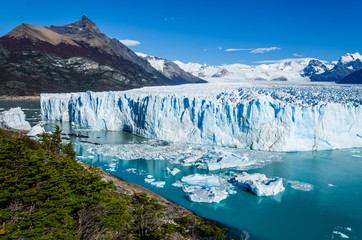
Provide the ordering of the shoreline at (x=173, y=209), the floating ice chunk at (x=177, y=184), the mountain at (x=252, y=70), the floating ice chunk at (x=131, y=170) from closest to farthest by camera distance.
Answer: the shoreline at (x=173, y=209), the floating ice chunk at (x=177, y=184), the floating ice chunk at (x=131, y=170), the mountain at (x=252, y=70)

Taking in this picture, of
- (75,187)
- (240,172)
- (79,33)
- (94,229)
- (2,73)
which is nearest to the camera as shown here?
(94,229)

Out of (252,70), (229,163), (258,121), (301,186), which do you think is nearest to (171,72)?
(252,70)

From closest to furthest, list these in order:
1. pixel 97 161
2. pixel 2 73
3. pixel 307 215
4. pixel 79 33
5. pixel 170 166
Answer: pixel 307 215 < pixel 170 166 < pixel 97 161 < pixel 2 73 < pixel 79 33

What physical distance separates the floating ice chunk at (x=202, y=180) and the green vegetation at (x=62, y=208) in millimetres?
3888

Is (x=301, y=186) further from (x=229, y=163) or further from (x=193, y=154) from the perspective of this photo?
(x=193, y=154)

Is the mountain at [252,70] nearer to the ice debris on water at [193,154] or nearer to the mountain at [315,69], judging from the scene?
the mountain at [315,69]

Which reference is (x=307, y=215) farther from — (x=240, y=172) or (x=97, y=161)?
(x=97, y=161)

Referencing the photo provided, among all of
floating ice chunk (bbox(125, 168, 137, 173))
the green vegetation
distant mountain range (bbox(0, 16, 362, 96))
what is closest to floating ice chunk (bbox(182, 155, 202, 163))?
floating ice chunk (bbox(125, 168, 137, 173))

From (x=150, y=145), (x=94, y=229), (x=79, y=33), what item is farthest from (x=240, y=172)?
(x=79, y=33)

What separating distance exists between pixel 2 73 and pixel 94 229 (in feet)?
227

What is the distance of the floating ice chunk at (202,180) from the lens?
435 inches

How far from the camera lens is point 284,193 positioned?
417 inches

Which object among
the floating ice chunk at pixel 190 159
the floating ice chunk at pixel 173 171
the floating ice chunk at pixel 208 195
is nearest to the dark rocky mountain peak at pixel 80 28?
the floating ice chunk at pixel 190 159

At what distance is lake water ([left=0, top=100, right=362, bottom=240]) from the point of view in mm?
8305
